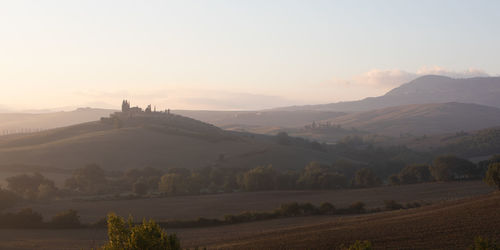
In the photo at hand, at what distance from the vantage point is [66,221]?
52.8 m

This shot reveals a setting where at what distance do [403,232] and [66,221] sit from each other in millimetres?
33629

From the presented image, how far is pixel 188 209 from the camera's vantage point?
208 ft

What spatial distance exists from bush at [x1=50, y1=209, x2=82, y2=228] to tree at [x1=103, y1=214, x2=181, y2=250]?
113 feet

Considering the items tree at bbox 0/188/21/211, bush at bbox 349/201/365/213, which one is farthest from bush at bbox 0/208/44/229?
bush at bbox 349/201/365/213

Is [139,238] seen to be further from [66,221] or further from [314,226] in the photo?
[66,221]

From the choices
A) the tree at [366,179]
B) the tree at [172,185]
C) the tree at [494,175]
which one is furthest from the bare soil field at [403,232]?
the tree at [366,179]

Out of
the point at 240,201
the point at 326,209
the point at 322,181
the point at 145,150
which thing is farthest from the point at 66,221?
the point at 145,150

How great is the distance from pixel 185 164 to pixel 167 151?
13.1 m

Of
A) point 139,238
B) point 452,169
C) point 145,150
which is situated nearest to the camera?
point 139,238

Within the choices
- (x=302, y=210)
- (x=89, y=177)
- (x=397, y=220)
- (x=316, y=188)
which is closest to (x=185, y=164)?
(x=89, y=177)

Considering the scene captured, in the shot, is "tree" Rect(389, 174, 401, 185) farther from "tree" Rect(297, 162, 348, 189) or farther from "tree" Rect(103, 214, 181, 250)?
"tree" Rect(103, 214, 181, 250)

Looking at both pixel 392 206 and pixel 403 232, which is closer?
pixel 403 232

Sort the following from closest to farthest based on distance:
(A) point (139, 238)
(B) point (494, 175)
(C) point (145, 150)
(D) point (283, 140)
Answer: (A) point (139, 238), (B) point (494, 175), (C) point (145, 150), (D) point (283, 140)

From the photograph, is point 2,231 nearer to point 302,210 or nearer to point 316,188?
point 302,210
